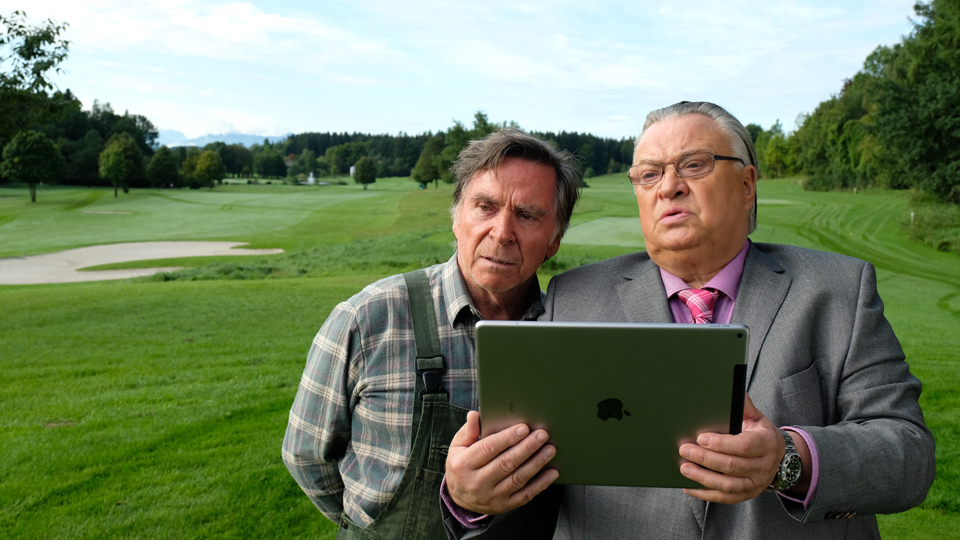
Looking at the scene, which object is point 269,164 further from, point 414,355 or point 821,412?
point 821,412

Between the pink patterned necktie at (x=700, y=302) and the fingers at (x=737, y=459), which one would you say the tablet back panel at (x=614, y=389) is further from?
the pink patterned necktie at (x=700, y=302)

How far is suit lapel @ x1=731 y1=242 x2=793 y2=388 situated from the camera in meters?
1.87

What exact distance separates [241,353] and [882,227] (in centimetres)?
2903

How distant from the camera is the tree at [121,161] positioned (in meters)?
44.1

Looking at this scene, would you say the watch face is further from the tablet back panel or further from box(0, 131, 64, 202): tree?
box(0, 131, 64, 202): tree

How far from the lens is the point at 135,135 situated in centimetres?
4947

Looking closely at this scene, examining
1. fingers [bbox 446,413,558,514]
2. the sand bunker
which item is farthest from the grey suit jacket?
the sand bunker

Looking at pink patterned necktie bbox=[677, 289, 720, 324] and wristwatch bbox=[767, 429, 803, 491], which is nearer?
wristwatch bbox=[767, 429, 803, 491]

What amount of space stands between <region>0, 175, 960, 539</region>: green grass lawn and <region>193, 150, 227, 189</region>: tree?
25886 millimetres

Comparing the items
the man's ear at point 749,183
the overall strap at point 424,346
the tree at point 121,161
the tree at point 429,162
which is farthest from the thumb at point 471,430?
the tree at point 429,162

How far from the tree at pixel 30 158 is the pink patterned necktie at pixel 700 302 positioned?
3485cm

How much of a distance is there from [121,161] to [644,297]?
1968 inches

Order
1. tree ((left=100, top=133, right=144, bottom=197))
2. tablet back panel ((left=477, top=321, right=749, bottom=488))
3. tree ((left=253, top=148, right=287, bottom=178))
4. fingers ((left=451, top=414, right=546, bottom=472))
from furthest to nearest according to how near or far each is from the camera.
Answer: tree ((left=253, top=148, right=287, bottom=178))
tree ((left=100, top=133, right=144, bottom=197))
fingers ((left=451, top=414, right=546, bottom=472))
tablet back panel ((left=477, top=321, right=749, bottom=488))

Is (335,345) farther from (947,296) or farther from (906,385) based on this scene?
(947,296)
